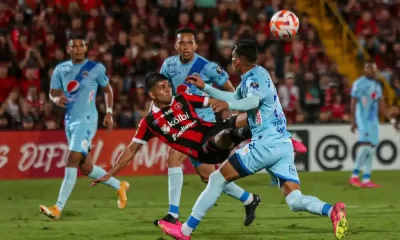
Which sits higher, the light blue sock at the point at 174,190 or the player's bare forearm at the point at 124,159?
the player's bare forearm at the point at 124,159

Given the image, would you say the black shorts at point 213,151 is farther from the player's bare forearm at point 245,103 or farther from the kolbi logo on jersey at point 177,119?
the player's bare forearm at point 245,103

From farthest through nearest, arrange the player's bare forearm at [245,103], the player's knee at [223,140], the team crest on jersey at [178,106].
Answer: the team crest on jersey at [178,106] → the player's knee at [223,140] → the player's bare forearm at [245,103]

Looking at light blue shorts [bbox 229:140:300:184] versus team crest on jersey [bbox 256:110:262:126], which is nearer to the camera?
light blue shorts [bbox 229:140:300:184]

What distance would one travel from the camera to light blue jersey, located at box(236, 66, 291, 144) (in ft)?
27.0

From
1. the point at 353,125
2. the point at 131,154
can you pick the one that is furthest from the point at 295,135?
the point at 131,154

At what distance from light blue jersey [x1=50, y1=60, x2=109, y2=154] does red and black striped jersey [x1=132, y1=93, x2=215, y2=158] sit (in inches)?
97.4

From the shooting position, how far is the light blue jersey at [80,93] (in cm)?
1156

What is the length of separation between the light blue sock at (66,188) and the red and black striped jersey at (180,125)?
7.37 feet

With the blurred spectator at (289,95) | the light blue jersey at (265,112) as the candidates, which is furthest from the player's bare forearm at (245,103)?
the blurred spectator at (289,95)

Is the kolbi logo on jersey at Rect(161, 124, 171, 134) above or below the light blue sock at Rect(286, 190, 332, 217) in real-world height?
above

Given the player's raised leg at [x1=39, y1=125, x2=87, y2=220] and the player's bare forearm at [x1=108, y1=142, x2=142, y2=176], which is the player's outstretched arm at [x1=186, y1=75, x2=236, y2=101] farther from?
the player's raised leg at [x1=39, y1=125, x2=87, y2=220]

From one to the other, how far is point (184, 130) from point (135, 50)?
32.2 feet

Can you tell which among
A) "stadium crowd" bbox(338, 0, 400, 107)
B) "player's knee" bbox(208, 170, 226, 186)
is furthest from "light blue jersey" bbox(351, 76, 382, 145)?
"player's knee" bbox(208, 170, 226, 186)

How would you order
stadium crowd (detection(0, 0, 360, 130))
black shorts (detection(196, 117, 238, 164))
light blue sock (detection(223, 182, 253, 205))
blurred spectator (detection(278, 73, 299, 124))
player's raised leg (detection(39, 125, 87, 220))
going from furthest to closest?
blurred spectator (detection(278, 73, 299, 124)), stadium crowd (detection(0, 0, 360, 130)), player's raised leg (detection(39, 125, 87, 220)), light blue sock (detection(223, 182, 253, 205)), black shorts (detection(196, 117, 238, 164))
